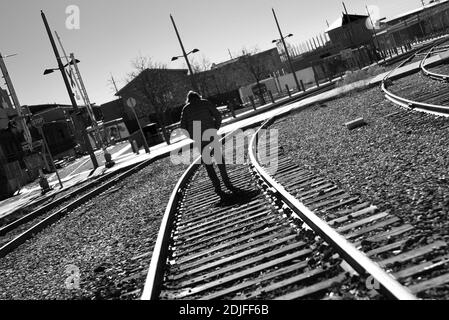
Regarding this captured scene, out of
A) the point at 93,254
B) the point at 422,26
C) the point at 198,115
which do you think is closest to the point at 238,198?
the point at 198,115

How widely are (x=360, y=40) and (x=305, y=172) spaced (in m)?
75.8

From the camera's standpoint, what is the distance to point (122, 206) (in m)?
11.3

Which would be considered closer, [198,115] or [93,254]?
[93,254]

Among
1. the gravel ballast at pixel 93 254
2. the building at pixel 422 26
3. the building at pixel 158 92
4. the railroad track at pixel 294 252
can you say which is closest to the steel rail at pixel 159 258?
the railroad track at pixel 294 252

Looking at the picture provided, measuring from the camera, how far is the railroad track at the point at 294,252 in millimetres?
3562

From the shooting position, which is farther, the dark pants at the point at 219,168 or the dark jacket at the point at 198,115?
the dark pants at the point at 219,168

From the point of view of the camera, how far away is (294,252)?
472 centimetres

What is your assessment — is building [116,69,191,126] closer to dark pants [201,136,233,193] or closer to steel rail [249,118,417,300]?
dark pants [201,136,233,193]

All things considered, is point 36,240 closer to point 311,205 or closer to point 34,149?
point 311,205

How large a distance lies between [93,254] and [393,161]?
495 centimetres

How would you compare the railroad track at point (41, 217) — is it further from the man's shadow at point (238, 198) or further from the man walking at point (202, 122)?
the man's shadow at point (238, 198)

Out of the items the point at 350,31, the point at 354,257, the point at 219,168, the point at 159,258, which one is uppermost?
the point at 350,31

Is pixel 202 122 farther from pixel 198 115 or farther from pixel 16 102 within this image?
pixel 16 102

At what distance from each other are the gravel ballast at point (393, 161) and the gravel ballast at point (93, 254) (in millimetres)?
2983
